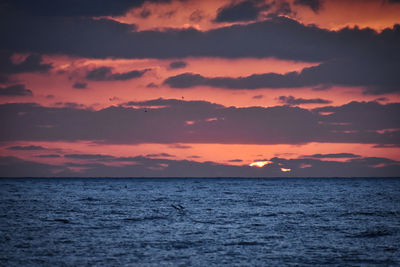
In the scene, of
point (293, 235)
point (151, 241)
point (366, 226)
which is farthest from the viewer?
point (366, 226)

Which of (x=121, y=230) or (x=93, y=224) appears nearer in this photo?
(x=121, y=230)

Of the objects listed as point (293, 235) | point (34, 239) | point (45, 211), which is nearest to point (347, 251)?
point (293, 235)

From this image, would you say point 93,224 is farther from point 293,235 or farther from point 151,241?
point 293,235

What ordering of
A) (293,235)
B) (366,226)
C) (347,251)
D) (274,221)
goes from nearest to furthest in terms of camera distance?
1. (347,251)
2. (293,235)
3. (366,226)
4. (274,221)

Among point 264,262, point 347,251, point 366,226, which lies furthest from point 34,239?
point 366,226

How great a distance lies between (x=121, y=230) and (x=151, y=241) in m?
7.69

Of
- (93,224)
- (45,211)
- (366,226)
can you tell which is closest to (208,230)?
(93,224)

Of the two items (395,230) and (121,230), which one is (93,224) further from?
(395,230)

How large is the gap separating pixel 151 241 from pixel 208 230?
27.8 feet

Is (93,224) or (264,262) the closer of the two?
(264,262)

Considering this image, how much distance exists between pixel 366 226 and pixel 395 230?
3558 millimetres

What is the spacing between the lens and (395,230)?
4744cm

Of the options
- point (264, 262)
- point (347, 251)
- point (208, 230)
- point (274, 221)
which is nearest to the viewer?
point (264, 262)

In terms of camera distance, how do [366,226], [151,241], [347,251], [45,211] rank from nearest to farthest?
[347,251] < [151,241] < [366,226] < [45,211]
